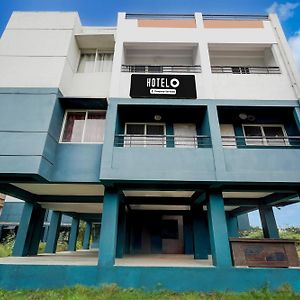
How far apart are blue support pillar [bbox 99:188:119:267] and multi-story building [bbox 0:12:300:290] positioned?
0.03m

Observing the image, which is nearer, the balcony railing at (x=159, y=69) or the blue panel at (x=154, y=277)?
the blue panel at (x=154, y=277)

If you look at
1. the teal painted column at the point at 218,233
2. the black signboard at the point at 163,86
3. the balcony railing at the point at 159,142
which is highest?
the black signboard at the point at 163,86

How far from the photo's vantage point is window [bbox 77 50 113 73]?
9.85 metres

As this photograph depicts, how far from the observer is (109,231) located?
662 centimetres

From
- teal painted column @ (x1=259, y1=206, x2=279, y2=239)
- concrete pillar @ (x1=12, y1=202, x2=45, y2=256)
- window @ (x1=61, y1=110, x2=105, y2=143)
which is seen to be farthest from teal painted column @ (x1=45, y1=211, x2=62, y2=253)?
teal painted column @ (x1=259, y1=206, x2=279, y2=239)

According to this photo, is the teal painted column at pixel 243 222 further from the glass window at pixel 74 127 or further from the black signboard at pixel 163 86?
the glass window at pixel 74 127

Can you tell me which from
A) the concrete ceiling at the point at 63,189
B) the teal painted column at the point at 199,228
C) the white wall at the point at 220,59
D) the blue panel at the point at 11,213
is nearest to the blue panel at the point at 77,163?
the concrete ceiling at the point at 63,189

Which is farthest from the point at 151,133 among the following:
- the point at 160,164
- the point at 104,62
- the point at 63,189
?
the point at 63,189

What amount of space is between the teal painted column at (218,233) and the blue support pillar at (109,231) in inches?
126

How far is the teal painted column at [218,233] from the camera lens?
6344 mm

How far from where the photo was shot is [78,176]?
7.34m

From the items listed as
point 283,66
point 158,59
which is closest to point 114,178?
point 158,59

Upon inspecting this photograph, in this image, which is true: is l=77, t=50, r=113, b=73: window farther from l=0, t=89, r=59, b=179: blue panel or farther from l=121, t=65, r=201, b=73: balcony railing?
l=0, t=89, r=59, b=179: blue panel

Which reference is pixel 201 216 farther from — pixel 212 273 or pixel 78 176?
pixel 78 176
